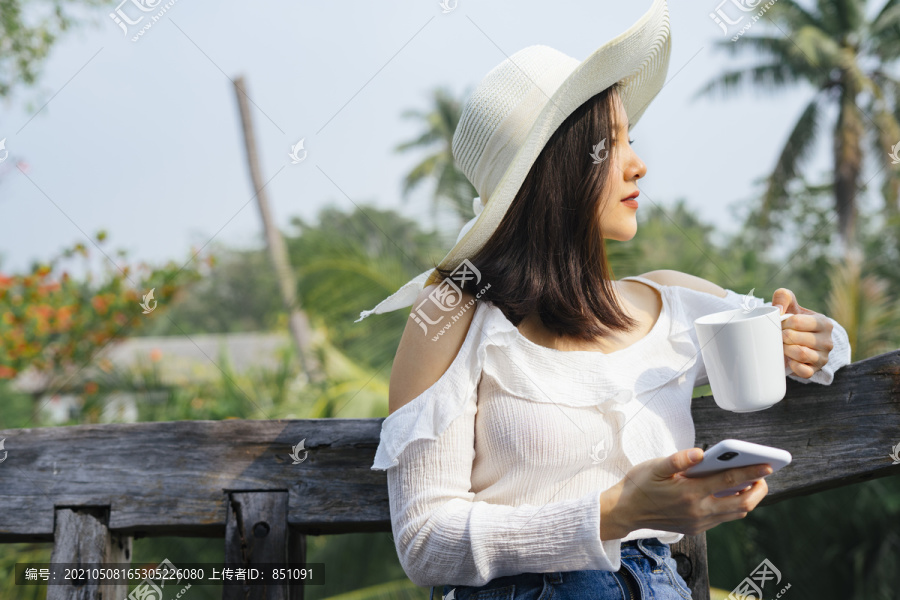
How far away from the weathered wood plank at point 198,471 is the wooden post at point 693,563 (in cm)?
19

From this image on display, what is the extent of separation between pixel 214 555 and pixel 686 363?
369cm

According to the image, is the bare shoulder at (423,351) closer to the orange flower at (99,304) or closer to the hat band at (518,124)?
the hat band at (518,124)

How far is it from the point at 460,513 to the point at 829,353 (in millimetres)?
842

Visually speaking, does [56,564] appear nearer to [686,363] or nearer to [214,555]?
[686,363]

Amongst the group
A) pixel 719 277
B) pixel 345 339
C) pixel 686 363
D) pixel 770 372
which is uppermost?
pixel 345 339

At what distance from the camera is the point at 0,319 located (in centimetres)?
685

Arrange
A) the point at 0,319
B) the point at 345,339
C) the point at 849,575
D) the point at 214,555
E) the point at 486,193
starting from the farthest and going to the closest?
the point at 345,339 < the point at 0,319 < the point at 849,575 < the point at 214,555 < the point at 486,193

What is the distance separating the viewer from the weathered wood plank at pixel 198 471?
5.49 feet

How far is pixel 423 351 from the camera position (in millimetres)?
1512

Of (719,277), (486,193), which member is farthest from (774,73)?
(486,193)

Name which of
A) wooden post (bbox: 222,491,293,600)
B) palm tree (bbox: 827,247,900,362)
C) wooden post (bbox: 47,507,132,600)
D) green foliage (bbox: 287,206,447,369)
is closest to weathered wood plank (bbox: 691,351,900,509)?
wooden post (bbox: 222,491,293,600)

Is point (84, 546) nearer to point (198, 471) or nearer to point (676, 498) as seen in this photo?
point (198, 471)

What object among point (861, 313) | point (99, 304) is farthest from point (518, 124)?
point (99, 304)

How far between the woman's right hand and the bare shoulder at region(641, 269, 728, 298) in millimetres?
687
